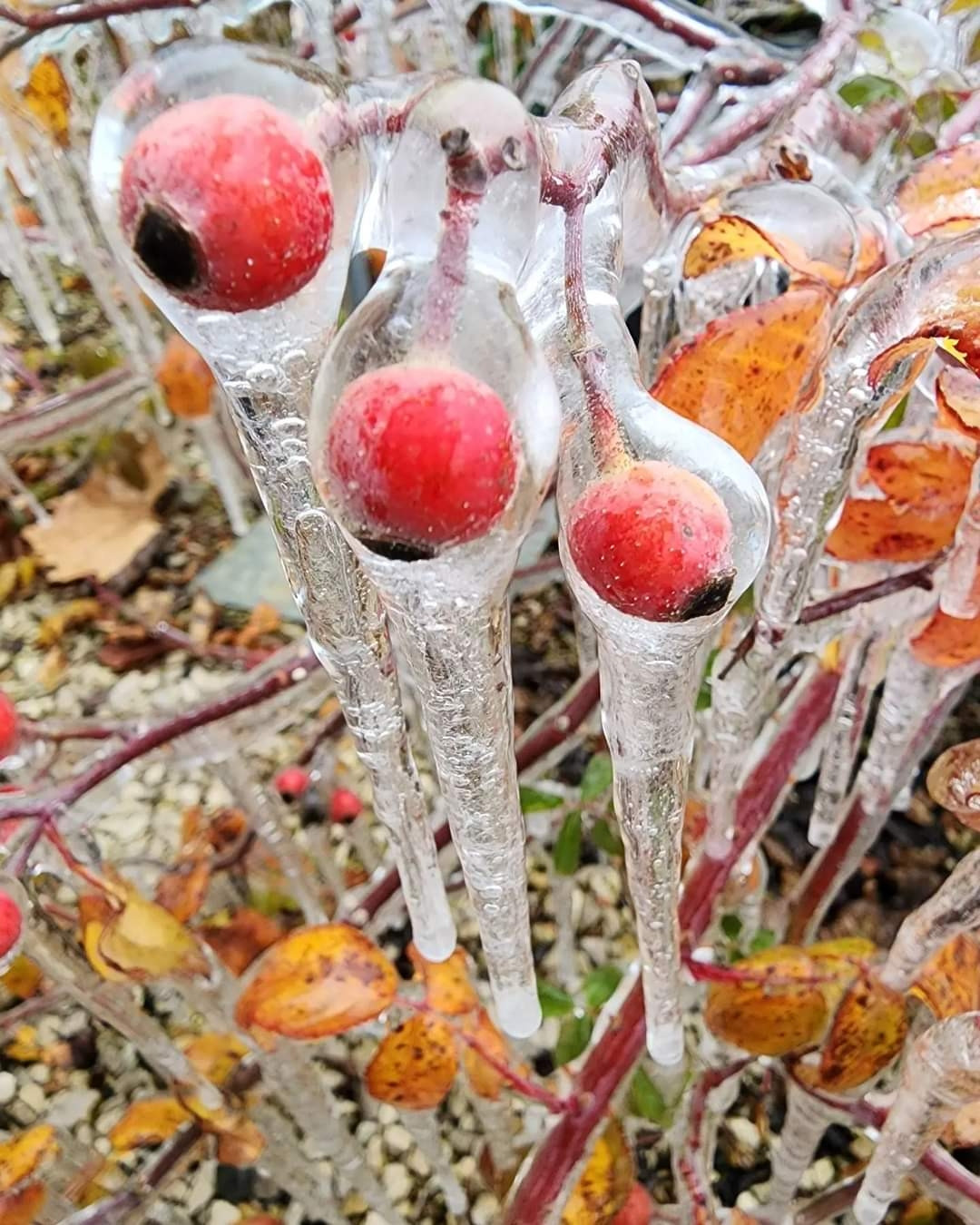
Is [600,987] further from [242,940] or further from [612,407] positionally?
[612,407]

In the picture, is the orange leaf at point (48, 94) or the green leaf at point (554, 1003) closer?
the green leaf at point (554, 1003)

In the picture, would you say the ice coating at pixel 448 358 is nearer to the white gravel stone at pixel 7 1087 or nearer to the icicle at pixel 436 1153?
the icicle at pixel 436 1153

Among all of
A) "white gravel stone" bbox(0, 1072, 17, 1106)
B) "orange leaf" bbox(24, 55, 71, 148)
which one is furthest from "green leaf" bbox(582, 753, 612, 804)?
"orange leaf" bbox(24, 55, 71, 148)

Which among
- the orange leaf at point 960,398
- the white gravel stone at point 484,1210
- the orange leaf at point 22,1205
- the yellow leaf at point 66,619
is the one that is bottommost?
the white gravel stone at point 484,1210

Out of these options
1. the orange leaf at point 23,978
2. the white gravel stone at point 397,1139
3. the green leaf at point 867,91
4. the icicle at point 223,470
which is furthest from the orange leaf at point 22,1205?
the icicle at point 223,470

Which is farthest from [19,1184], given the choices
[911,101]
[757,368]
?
[911,101]

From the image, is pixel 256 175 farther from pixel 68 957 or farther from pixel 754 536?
pixel 68 957
